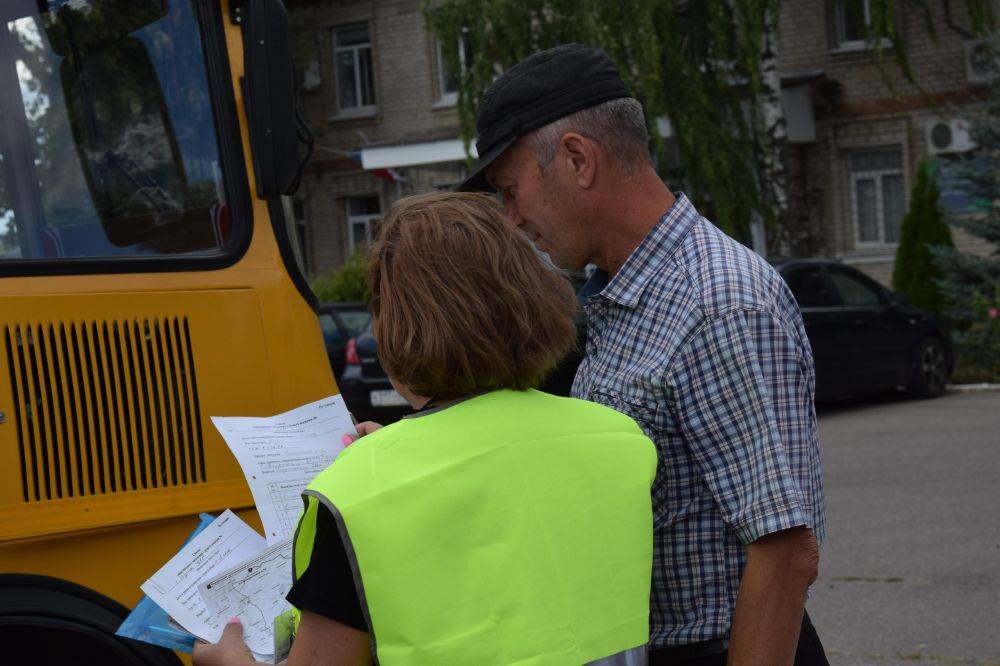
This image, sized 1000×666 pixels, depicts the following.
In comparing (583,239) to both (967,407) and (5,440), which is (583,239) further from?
(967,407)

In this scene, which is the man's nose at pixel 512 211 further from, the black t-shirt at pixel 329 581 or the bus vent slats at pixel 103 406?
the bus vent slats at pixel 103 406

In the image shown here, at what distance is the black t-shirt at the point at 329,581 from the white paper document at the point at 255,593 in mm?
386

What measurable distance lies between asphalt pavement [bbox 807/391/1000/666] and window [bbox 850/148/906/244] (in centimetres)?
1103

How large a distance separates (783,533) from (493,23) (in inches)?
643

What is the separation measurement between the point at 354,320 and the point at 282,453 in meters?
12.8

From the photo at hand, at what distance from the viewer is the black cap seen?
2096 mm

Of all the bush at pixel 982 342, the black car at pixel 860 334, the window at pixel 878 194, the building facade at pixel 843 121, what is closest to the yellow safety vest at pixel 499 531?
the black car at pixel 860 334

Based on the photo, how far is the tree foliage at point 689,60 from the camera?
17.0 metres

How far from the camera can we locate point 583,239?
84.6 inches

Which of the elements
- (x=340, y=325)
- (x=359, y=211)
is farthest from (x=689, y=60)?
(x=359, y=211)

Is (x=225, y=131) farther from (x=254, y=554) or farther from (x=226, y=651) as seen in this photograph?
(x=226, y=651)

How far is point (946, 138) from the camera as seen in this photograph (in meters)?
22.2

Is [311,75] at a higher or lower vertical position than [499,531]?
higher

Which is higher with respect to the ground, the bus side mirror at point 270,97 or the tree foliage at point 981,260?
the bus side mirror at point 270,97
